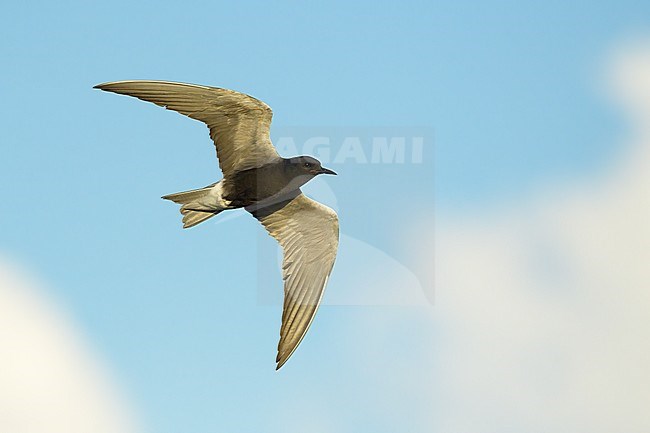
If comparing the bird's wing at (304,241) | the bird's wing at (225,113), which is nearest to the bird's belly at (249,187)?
the bird's wing at (225,113)

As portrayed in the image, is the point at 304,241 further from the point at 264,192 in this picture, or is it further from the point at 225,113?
the point at 225,113

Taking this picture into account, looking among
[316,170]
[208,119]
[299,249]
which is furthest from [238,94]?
[299,249]

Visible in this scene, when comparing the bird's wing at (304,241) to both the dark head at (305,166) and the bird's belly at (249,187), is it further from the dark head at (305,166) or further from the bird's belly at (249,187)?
the dark head at (305,166)

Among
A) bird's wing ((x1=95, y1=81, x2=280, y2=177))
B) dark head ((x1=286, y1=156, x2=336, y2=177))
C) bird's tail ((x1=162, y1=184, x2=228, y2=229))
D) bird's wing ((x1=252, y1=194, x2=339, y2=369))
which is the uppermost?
bird's wing ((x1=95, y1=81, x2=280, y2=177))

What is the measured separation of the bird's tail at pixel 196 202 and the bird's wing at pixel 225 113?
41 centimetres

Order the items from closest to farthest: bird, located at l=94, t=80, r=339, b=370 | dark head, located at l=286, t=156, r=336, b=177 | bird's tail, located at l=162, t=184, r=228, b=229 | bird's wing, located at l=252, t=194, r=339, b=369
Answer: bird, located at l=94, t=80, r=339, b=370
dark head, located at l=286, t=156, r=336, b=177
bird's tail, located at l=162, t=184, r=228, b=229
bird's wing, located at l=252, t=194, r=339, b=369

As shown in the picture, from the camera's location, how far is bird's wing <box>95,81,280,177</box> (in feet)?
50.0

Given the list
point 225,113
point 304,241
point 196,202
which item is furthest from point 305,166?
point 304,241

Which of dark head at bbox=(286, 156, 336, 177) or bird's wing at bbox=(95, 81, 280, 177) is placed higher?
bird's wing at bbox=(95, 81, 280, 177)

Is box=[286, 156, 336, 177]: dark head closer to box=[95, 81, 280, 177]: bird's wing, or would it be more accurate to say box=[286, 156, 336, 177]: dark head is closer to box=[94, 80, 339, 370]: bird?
box=[94, 80, 339, 370]: bird

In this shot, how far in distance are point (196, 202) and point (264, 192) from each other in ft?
3.60

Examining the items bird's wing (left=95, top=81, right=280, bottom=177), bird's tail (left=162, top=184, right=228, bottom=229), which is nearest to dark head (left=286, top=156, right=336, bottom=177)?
bird's wing (left=95, top=81, right=280, bottom=177)

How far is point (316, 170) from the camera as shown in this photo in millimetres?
16125

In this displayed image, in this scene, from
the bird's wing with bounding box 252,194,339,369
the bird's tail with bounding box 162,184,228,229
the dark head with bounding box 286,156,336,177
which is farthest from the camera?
the bird's wing with bounding box 252,194,339,369
